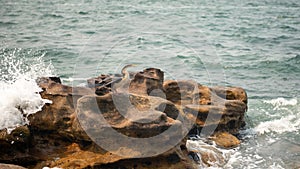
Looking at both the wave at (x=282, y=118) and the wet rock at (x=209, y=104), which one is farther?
the wave at (x=282, y=118)

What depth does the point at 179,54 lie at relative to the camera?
19.1 m

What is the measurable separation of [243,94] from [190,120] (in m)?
2.39

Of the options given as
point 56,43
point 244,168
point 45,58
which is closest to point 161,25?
point 56,43

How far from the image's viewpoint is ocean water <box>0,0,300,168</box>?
27.2ft

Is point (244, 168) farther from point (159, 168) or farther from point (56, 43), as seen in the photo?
point (56, 43)

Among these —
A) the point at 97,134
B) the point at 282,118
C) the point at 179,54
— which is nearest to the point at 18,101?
the point at 97,134

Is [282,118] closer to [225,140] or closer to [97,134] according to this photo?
[225,140]

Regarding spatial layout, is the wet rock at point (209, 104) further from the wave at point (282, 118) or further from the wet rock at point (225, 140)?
the wave at point (282, 118)

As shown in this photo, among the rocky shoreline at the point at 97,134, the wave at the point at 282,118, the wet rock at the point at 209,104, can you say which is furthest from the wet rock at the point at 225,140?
the wave at the point at 282,118

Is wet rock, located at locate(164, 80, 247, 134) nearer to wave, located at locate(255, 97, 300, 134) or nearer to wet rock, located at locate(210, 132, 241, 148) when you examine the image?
wet rock, located at locate(210, 132, 241, 148)

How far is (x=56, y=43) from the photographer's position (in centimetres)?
1984

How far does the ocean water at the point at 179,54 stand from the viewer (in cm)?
830

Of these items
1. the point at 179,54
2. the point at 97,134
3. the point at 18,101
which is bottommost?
the point at 179,54

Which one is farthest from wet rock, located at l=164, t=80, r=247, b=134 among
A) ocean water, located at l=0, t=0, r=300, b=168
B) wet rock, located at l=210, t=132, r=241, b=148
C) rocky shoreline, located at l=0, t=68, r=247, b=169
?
rocky shoreline, located at l=0, t=68, r=247, b=169
